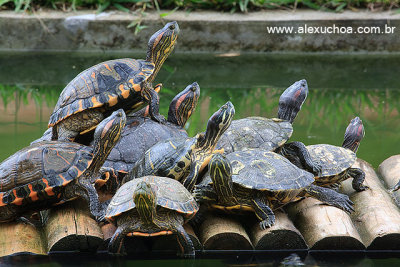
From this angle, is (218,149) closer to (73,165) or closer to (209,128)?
(209,128)

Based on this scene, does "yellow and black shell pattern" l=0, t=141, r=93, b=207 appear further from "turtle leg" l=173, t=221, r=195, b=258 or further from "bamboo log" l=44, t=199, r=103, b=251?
"turtle leg" l=173, t=221, r=195, b=258

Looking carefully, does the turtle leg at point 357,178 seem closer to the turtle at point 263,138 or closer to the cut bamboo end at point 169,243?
the turtle at point 263,138

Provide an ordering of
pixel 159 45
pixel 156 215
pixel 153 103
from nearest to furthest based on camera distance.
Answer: pixel 156 215
pixel 153 103
pixel 159 45

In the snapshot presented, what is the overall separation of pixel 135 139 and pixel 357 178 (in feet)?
4.75

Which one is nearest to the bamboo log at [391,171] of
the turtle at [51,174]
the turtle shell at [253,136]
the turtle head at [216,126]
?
the turtle shell at [253,136]

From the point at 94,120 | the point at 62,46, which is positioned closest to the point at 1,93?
the point at 62,46

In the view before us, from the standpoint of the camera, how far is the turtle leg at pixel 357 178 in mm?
3768

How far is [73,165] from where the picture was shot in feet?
11.0

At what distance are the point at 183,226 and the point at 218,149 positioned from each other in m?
0.66

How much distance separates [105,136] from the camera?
11.2 ft

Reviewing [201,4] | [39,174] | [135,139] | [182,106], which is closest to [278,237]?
[135,139]

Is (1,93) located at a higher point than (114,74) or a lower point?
lower

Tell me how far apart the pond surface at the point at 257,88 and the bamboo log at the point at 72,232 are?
1.71 metres

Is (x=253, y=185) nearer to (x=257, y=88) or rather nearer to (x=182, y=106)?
(x=182, y=106)
